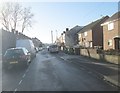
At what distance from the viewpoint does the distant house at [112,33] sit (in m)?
42.7

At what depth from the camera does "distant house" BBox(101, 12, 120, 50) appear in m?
42.7

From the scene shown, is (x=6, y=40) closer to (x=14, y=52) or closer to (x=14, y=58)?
(x=14, y=52)

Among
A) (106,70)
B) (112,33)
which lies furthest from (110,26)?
(106,70)

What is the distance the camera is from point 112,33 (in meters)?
45.1

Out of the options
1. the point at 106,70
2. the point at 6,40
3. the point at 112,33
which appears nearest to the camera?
the point at 106,70

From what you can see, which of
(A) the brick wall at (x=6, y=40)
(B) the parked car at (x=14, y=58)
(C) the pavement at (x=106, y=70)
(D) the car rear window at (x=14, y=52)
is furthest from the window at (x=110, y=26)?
(B) the parked car at (x=14, y=58)

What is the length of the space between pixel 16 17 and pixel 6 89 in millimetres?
68873

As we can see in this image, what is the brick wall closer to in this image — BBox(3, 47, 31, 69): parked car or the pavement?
BBox(3, 47, 31, 69): parked car

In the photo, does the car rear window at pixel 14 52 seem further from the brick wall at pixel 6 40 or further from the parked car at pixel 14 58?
the brick wall at pixel 6 40

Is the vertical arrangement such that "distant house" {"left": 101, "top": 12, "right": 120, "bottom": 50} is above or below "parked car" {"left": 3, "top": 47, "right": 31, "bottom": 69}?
above

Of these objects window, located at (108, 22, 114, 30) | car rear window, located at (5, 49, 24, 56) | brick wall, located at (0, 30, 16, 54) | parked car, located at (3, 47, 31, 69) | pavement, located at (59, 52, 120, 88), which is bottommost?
pavement, located at (59, 52, 120, 88)

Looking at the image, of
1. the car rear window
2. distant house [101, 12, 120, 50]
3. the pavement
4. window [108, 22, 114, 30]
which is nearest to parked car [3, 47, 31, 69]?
the car rear window

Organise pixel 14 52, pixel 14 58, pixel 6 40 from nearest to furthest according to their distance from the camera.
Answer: pixel 14 58
pixel 14 52
pixel 6 40

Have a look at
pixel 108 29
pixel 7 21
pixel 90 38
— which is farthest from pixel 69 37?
pixel 108 29
